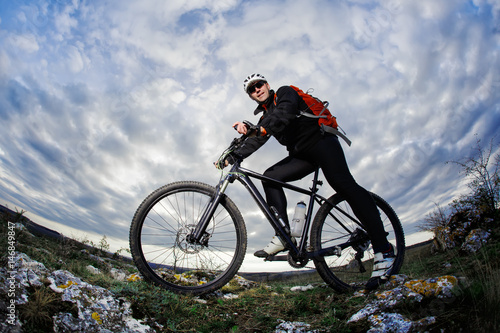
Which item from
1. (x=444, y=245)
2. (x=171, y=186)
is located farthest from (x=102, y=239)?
(x=444, y=245)

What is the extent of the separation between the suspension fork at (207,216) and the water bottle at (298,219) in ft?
3.23

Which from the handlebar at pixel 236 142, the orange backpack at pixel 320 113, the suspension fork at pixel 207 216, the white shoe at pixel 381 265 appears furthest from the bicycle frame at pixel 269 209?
the orange backpack at pixel 320 113

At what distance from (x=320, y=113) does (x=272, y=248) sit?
1.88m

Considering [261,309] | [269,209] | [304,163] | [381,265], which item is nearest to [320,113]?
[304,163]

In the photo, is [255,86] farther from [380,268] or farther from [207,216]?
[380,268]

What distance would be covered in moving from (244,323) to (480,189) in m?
8.71

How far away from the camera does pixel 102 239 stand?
6809 millimetres

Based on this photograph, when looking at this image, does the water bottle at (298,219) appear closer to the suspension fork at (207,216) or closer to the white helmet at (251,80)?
the suspension fork at (207,216)

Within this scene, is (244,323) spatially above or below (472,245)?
A: below

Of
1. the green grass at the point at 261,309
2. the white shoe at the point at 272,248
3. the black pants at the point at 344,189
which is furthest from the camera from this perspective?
the white shoe at the point at 272,248

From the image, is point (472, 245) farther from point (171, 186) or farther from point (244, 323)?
point (171, 186)

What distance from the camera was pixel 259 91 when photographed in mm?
3879

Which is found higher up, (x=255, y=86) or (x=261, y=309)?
(x=255, y=86)

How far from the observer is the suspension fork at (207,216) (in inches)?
123
